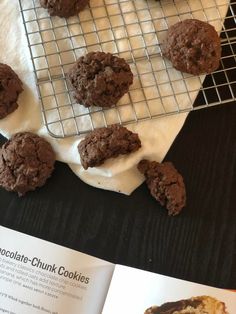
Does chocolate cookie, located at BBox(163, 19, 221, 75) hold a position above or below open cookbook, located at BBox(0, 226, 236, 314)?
above

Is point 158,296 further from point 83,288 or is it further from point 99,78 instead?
point 99,78

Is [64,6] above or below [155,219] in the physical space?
above

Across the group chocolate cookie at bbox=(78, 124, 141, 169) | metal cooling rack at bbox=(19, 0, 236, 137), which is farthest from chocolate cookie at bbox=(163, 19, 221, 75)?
chocolate cookie at bbox=(78, 124, 141, 169)

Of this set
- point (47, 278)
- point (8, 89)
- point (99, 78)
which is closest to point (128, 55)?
point (99, 78)

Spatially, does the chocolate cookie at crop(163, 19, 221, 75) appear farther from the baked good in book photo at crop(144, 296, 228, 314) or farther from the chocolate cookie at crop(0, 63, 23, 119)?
the baked good in book photo at crop(144, 296, 228, 314)

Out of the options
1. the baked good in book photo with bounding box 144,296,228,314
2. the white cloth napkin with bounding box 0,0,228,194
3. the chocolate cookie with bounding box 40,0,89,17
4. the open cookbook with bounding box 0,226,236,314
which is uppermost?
the chocolate cookie with bounding box 40,0,89,17

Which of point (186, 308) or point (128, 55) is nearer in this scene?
point (186, 308)
